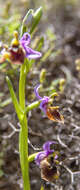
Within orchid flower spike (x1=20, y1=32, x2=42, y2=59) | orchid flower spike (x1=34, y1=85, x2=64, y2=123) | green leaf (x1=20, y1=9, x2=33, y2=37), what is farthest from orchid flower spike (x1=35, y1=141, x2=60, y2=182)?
green leaf (x1=20, y1=9, x2=33, y2=37)

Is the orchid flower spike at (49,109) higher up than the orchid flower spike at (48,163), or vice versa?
the orchid flower spike at (49,109)

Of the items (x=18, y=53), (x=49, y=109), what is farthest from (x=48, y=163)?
(x=18, y=53)

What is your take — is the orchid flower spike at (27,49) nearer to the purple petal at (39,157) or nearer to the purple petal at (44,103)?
the purple petal at (44,103)

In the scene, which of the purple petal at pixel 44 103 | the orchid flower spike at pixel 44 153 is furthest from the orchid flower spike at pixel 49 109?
the orchid flower spike at pixel 44 153

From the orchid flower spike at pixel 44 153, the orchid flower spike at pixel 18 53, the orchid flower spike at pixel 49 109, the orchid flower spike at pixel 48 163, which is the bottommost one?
the orchid flower spike at pixel 48 163

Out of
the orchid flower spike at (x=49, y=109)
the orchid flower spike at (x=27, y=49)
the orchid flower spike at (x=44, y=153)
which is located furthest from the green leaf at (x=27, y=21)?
the orchid flower spike at (x=44, y=153)

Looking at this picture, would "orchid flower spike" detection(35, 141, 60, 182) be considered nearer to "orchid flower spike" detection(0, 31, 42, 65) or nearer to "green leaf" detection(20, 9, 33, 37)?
"orchid flower spike" detection(0, 31, 42, 65)

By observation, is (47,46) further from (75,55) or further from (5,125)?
(5,125)

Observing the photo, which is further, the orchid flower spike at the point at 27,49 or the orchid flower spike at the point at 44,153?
the orchid flower spike at the point at 44,153

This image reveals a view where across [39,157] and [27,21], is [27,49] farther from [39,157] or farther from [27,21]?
[39,157]

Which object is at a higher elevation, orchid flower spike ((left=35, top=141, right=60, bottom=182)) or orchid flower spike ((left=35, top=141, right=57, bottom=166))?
orchid flower spike ((left=35, top=141, right=57, bottom=166))

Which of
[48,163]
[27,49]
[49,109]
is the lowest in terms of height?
[48,163]
